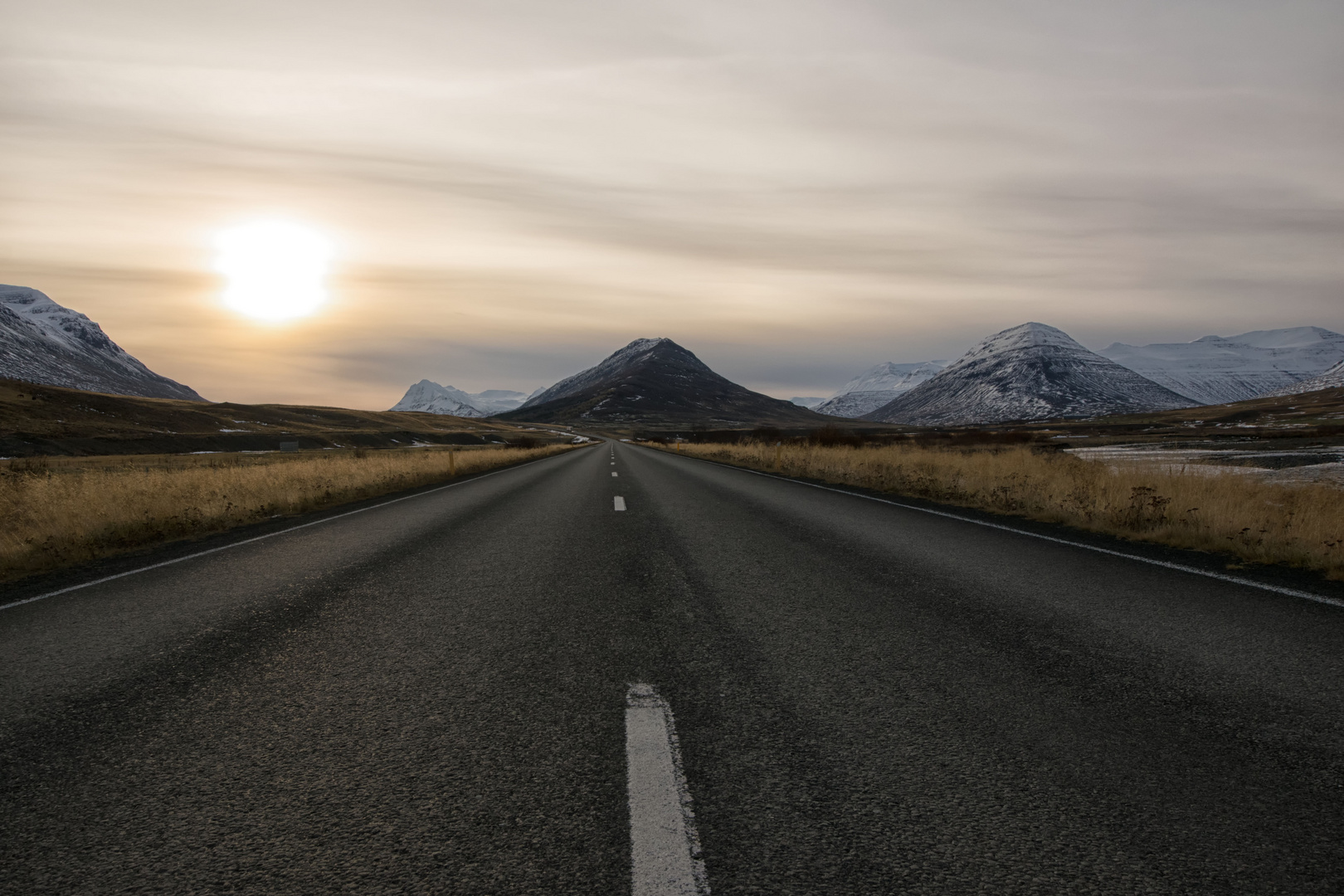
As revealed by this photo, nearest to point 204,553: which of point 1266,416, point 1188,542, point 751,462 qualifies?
point 1188,542

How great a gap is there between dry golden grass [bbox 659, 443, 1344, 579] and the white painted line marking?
735 centimetres

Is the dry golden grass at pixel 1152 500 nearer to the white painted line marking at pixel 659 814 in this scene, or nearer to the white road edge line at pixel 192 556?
the white painted line marking at pixel 659 814

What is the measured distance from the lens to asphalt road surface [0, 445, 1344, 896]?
226 centimetres

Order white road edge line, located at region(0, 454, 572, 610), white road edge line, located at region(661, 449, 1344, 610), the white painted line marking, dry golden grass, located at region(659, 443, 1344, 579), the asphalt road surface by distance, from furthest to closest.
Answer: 1. dry golden grass, located at region(659, 443, 1344, 579)
2. white road edge line, located at region(0, 454, 572, 610)
3. white road edge line, located at region(661, 449, 1344, 610)
4. the asphalt road surface
5. the white painted line marking

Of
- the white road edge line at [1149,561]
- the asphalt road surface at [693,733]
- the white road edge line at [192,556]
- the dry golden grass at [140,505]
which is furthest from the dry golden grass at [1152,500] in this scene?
the dry golden grass at [140,505]

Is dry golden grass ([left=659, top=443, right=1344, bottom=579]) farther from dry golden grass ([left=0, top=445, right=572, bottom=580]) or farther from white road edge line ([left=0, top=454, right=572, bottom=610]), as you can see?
dry golden grass ([left=0, top=445, right=572, bottom=580])

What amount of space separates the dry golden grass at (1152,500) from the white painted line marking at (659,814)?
7.35 metres

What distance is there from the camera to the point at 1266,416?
366 feet

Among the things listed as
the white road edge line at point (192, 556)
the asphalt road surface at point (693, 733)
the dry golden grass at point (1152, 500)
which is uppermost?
the dry golden grass at point (1152, 500)

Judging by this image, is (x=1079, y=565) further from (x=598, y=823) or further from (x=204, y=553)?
(x=204, y=553)

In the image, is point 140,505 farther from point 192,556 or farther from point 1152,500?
point 1152,500

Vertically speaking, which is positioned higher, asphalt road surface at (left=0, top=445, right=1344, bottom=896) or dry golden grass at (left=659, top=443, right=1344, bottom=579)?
dry golden grass at (left=659, top=443, right=1344, bottom=579)

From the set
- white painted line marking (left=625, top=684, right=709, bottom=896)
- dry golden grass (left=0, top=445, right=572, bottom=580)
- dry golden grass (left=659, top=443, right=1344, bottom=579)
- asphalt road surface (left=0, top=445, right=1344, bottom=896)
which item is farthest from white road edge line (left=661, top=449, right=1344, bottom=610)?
white painted line marking (left=625, top=684, right=709, bottom=896)

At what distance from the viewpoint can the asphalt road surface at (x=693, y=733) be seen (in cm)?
226
